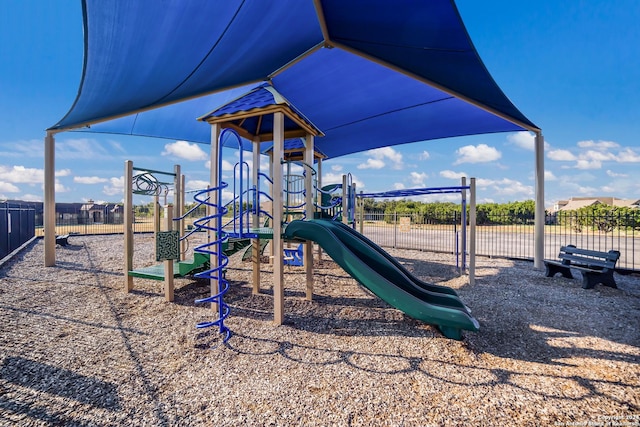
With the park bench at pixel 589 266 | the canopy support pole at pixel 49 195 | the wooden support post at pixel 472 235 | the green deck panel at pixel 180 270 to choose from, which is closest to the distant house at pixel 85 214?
the canopy support pole at pixel 49 195

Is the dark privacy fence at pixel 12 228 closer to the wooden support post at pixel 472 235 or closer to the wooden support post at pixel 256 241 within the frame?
the wooden support post at pixel 256 241

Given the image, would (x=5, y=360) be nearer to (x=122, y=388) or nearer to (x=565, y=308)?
(x=122, y=388)

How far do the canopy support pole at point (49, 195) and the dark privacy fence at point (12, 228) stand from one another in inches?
60.5

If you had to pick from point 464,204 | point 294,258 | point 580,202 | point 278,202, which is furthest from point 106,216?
point 580,202

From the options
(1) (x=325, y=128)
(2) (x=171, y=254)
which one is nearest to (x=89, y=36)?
(2) (x=171, y=254)

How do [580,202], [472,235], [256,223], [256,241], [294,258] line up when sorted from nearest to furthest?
[256,241], [256,223], [472,235], [294,258], [580,202]

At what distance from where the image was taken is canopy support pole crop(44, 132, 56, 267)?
6852mm

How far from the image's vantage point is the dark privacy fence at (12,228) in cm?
742

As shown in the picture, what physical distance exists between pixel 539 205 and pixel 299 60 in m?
6.63

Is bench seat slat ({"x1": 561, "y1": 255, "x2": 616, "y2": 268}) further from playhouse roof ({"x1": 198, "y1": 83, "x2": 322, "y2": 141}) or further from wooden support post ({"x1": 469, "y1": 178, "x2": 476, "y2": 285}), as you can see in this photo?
playhouse roof ({"x1": 198, "y1": 83, "x2": 322, "y2": 141})

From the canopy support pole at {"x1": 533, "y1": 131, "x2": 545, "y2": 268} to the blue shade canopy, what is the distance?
562 millimetres

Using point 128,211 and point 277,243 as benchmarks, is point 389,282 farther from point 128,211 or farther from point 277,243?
point 128,211

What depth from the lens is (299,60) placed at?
4410 millimetres

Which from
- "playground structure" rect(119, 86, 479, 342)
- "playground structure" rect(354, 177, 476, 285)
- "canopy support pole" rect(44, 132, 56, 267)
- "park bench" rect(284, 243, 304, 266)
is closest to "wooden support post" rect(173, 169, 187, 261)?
"playground structure" rect(119, 86, 479, 342)
